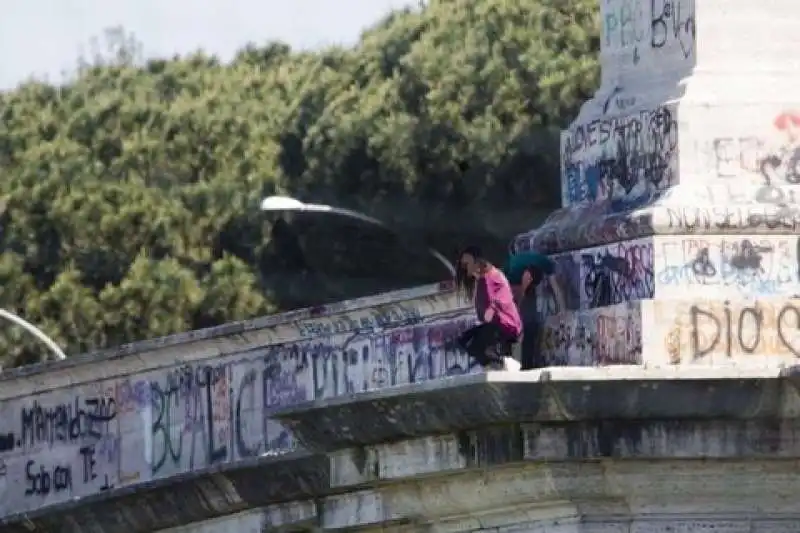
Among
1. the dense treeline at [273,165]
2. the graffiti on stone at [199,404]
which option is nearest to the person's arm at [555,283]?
the graffiti on stone at [199,404]

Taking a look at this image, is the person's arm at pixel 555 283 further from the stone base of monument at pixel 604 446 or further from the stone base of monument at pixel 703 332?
the stone base of monument at pixel 604 446

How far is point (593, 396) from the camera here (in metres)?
24.7

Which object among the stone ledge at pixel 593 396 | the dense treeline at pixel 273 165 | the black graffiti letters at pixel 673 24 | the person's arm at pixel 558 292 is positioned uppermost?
the dense treeline at pixel 273 165

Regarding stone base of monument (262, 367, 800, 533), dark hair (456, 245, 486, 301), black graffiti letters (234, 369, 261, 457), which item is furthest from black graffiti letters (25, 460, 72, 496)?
dark hair (456, 245, 486, 301)

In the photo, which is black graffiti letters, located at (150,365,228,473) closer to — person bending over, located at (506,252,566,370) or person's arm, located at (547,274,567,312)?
person bending over, located at (506,252,566,370)

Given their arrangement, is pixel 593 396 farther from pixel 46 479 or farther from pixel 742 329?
pixel 46 479

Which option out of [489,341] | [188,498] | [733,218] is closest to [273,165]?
[188,498]

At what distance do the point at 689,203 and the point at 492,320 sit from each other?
1513 mm

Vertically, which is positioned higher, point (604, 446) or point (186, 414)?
point (186, 414)

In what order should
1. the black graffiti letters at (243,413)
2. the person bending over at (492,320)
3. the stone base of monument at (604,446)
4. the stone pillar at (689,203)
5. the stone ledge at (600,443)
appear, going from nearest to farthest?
the stone base of monument at (604,446) → the stone ledge at (600,443) → the stone pillar at (689,203) → the person bending over at (492,320) → the black graffiti letters at (243,413)

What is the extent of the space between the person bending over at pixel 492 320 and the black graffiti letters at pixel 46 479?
36.4ft

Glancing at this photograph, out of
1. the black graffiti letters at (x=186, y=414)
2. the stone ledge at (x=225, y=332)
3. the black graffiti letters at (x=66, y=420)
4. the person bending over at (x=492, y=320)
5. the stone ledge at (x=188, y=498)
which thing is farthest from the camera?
the black graffiti letters at (x=66, y=420)

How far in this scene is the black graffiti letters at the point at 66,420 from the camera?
35156 mm

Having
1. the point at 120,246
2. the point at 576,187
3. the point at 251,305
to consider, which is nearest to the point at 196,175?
the point at 120,246
